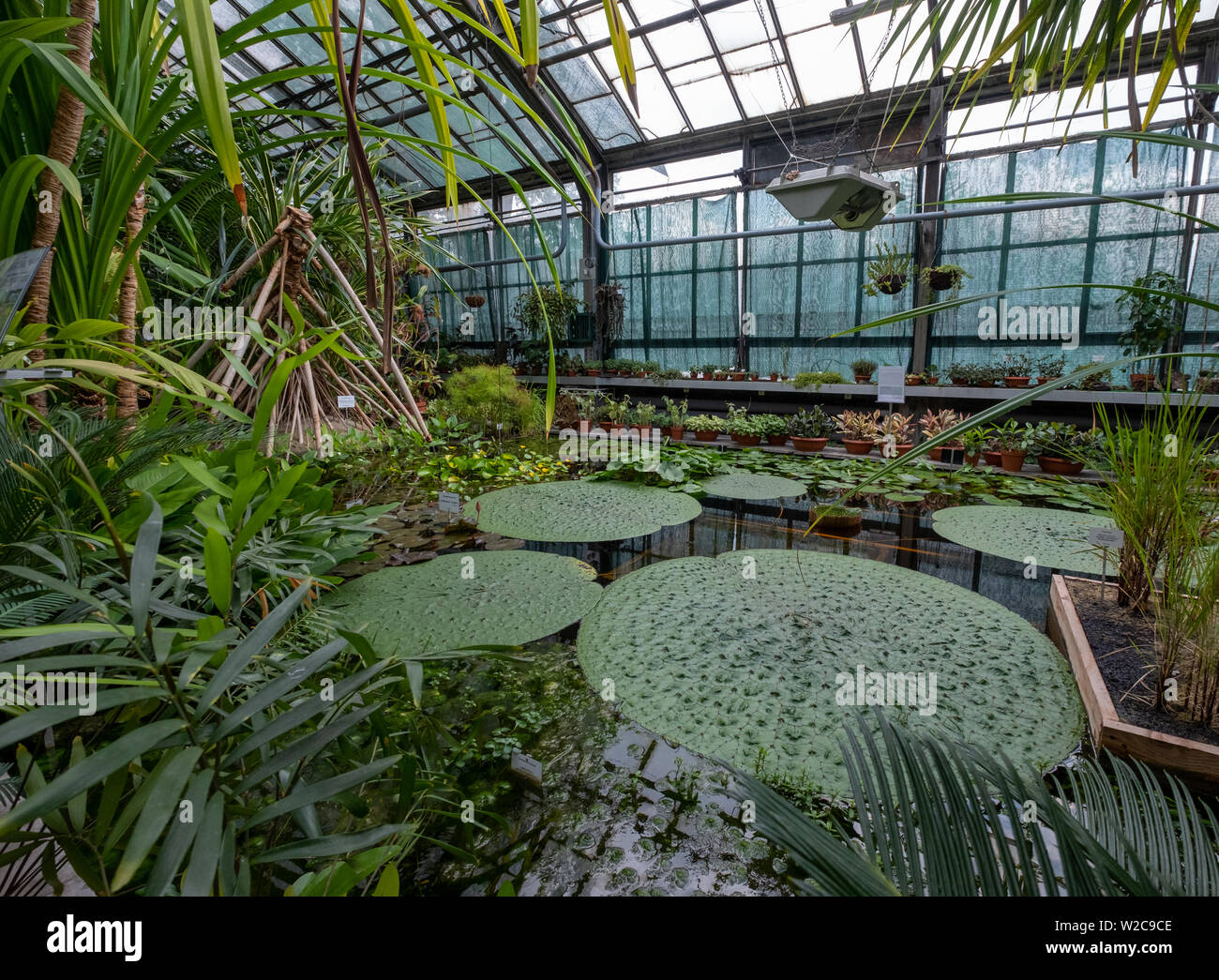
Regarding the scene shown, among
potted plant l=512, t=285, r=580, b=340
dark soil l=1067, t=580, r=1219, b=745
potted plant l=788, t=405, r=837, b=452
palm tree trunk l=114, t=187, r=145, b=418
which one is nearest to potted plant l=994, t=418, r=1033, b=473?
potted plant l=788, t=405, r=837, b=452

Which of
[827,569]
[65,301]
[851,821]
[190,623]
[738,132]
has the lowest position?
[851,821]

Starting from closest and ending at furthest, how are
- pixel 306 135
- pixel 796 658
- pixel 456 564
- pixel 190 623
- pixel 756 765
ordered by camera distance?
pixel 306 135, pixel 190 623, pixel 756 765, pixel 796 658, pixel 456 564

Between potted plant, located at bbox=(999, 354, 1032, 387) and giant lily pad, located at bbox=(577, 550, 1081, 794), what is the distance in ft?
12.2

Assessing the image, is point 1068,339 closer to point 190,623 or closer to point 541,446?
point 541,446

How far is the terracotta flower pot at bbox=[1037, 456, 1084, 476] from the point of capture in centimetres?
428

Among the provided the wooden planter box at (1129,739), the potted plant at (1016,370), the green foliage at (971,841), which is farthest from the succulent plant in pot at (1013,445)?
the green foliage at (971,841)

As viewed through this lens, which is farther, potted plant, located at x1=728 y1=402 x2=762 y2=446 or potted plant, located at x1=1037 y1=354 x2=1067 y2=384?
potted plant, located at x1=728 y1=402 x2=762 y2=446

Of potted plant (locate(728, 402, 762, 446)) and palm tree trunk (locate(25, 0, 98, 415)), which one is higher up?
palm tree trunk (locate(25, 0, 98, 415))

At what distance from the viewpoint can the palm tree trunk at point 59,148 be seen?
75 cm

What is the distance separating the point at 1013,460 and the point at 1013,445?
0.50 ft

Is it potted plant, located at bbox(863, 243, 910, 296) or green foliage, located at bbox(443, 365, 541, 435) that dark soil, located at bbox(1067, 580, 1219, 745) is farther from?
green foliage, located at bbox(443, 365, 541, 435)
